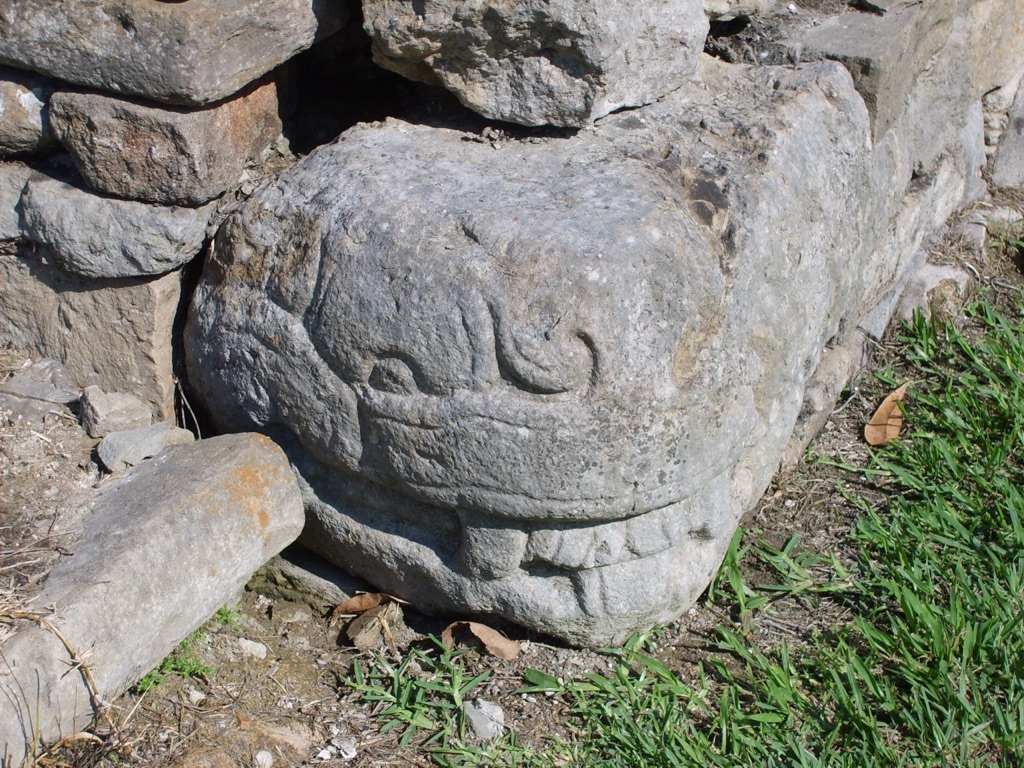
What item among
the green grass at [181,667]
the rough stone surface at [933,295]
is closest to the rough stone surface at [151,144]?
the green grass at [181,667]

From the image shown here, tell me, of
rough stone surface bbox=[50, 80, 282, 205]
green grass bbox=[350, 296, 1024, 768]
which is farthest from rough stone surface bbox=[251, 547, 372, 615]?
rough stone surface bbox=[50, 80, 282, 205]

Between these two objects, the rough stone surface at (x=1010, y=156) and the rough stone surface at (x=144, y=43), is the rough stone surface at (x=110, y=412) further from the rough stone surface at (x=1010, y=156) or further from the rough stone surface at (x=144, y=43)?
the rough stone surface at (x=1010, y=156)

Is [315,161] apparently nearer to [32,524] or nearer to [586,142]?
[586,142]

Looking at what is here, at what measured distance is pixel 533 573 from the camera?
222 centimetres

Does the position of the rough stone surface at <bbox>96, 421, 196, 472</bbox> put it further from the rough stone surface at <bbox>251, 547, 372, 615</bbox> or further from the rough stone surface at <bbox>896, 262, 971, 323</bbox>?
the rough stone surface at <bbox>896, 262, 971, 323</bbox>

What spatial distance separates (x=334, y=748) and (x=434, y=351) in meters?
0.81

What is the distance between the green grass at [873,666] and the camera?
2.10 meters

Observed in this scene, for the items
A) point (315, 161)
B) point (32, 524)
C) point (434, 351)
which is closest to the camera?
point (434, 351)

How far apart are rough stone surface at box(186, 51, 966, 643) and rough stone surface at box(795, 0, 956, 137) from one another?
0.65 feet

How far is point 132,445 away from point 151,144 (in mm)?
621

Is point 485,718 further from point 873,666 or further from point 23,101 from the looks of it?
point 23,101

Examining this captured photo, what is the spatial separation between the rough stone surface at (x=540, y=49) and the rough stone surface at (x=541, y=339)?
82mm

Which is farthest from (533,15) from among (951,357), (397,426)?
→ (951,357)

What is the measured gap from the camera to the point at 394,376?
204cm
